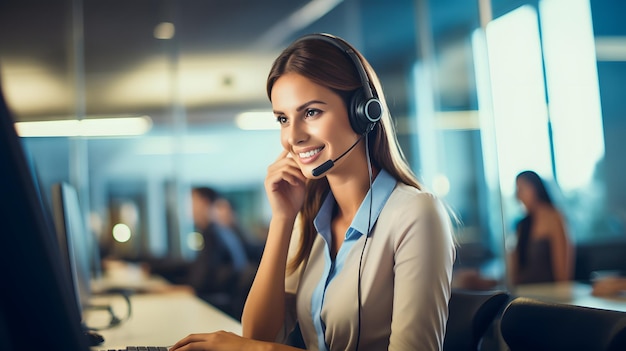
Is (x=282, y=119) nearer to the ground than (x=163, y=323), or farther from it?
farther from it

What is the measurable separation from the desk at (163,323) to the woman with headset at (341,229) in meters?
0.34

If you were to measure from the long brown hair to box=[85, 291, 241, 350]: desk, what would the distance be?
49 cm

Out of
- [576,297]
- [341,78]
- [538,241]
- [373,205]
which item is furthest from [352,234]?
[538,241]

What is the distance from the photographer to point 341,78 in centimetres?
138

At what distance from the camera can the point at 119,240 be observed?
6.80 metres

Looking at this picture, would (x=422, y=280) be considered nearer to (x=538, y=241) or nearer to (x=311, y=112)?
(x=311, y=112)

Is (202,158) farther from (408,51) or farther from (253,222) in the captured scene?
(408,51)

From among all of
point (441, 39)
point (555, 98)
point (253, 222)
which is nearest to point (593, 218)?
point (555, 98)

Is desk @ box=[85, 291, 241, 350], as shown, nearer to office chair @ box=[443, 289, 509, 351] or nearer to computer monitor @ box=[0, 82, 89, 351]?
office chair @ box=[443, 289, 509, 351]

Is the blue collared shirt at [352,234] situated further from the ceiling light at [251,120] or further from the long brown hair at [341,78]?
the ceiling light at [251,120]

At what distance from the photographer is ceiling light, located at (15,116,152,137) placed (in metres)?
5.95

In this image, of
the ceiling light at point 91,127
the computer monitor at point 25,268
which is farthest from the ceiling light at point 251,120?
the computer monitor at point 25,268

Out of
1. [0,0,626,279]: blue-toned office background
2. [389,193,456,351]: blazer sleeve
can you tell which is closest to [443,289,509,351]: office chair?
[389,193,456,351]: blazer sleeve

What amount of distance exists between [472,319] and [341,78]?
0.56 meters
